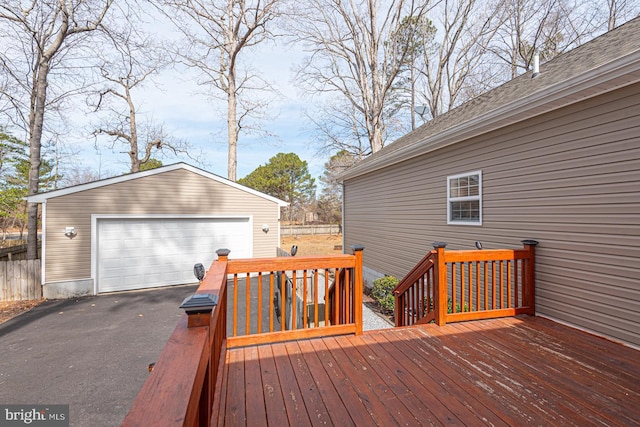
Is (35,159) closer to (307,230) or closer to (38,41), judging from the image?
(38,41)

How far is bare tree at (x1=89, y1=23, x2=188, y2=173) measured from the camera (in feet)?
33.1

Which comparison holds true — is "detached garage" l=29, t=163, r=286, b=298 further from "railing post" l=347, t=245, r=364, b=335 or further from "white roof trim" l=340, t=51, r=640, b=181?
"railing post" l=347, t=245, r=364, b=335

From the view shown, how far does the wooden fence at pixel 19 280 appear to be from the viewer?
6.73 meters

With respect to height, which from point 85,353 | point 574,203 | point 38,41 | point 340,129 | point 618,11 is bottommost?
point 85,353

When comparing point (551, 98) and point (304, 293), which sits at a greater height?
point (551, 98)

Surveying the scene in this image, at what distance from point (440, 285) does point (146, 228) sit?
8.02 meters

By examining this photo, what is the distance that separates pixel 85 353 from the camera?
173 inches

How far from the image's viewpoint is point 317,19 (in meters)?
13.4

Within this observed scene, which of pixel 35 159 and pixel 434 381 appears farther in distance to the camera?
pixel 35 159

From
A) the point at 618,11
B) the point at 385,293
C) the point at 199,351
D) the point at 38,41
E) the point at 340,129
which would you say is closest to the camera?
the point at 199,351

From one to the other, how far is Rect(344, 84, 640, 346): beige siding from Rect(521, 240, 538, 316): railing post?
7cm

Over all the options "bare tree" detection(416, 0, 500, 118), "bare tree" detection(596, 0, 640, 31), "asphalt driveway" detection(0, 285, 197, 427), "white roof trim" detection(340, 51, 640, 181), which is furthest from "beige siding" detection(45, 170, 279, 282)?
"bare tree" detection(596, 0, 640, 31)

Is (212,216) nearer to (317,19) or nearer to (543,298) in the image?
(543,298)

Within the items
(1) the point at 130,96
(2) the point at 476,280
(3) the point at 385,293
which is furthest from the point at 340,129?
(2) the point at 476,280
